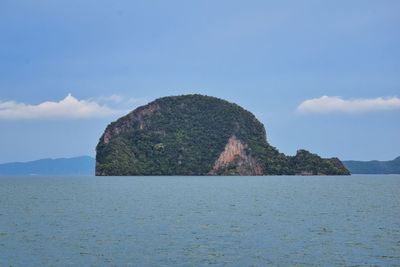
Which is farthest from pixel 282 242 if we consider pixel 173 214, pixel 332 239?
pixel 173 214

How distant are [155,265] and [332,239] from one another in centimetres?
2220

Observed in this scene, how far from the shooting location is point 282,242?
54094 millimetres

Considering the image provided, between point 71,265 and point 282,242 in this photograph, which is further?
point 282,242

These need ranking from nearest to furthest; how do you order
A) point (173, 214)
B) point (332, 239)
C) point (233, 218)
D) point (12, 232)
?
point (332, 239), point (12, 232), point (233, 218), point (173, 214)

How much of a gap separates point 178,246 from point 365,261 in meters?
17.8

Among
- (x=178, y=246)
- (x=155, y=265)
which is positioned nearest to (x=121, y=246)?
(x=178, y=246)

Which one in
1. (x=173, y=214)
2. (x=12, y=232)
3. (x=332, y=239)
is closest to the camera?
(x=332, y=239)

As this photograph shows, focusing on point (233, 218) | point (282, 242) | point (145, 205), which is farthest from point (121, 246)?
point (145, 205)

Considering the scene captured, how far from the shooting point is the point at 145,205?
99438mm

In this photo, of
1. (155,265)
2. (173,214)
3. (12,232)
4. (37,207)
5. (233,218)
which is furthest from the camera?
(37,207)

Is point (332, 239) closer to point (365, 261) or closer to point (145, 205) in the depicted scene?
point (365, 261)

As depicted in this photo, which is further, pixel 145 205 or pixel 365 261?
pixel 145 205

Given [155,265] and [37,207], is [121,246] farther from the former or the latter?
[37,207]

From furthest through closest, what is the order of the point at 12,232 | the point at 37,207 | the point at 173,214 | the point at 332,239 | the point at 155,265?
1. the point at 37,207
2. the point at 173,214
3. the point at 12,232
4. the point at 332,239
5. the point at 155,265
